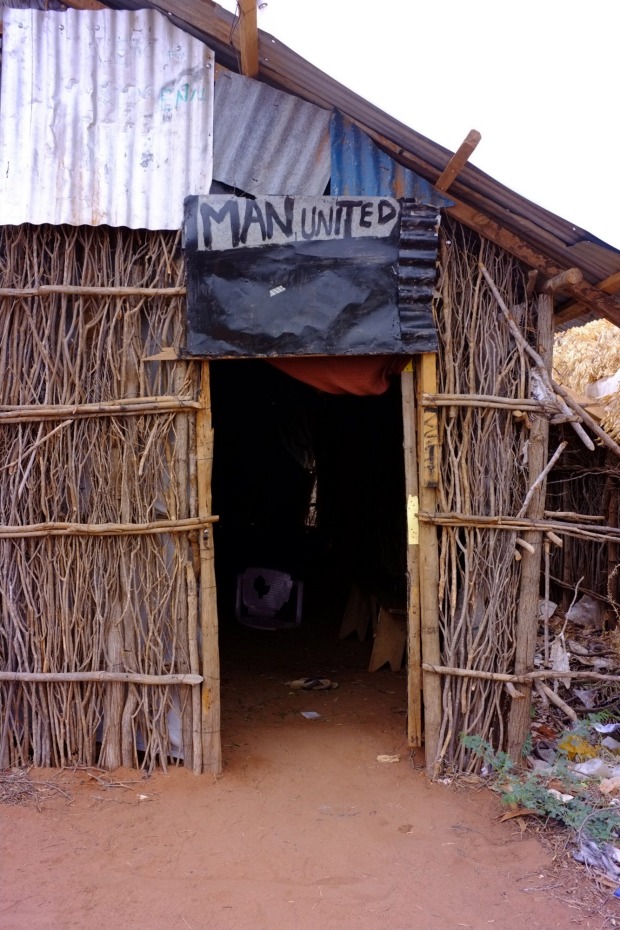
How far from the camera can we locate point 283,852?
3785 mm

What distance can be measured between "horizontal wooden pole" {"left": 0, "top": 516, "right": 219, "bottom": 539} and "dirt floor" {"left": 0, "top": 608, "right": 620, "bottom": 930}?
1424mm

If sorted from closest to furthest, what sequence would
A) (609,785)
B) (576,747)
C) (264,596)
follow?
(609,785) < (576,747) < (264,596)

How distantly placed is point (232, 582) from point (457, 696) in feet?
17.4

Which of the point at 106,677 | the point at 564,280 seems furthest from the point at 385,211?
the point at 106,677

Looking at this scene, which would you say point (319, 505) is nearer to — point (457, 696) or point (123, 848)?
point (457, 696)

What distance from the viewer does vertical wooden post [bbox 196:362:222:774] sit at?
14.7 feet

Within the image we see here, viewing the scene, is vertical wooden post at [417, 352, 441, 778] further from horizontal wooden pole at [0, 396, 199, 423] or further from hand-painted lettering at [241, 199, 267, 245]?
horizontal wooden pole at [0, 396, 199, 423]

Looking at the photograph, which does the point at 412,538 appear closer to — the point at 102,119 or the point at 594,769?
the point at 594,769

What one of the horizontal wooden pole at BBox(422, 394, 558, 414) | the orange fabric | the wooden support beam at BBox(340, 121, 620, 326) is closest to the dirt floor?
the horizontal wooden pole at BBox(422, 394, 558, 414)

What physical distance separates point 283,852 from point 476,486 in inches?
90.4

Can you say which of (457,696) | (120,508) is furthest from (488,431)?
(120,508)

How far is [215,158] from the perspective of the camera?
4465 mm

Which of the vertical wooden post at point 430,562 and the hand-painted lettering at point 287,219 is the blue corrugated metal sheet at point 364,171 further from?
the vertical wooden post at point 430,562

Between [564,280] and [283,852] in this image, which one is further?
[564,280]
